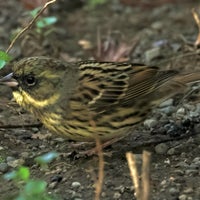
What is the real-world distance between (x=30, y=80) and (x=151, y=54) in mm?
2156

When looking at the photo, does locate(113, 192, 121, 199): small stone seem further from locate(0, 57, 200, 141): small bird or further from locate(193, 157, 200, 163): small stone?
locate(193, 157, 200, 163): small stone

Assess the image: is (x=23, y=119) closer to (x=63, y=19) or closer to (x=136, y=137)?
(x=136, y=137)

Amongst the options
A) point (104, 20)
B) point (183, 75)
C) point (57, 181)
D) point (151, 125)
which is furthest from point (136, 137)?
point (104, 20)

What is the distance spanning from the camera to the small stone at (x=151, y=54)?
634cm

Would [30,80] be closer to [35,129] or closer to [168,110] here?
[35,129]

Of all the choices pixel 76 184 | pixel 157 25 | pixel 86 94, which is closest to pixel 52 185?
pixel 76 184

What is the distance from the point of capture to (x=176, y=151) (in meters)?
4.63

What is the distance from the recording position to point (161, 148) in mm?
4672

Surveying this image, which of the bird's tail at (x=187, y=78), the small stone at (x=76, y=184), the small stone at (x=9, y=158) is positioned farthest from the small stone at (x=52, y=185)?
the bird's tail at (x=187, y=78)

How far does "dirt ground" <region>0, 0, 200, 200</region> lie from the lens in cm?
424

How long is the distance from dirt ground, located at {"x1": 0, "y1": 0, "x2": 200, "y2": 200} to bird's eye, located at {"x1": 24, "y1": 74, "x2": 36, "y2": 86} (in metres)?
0.56

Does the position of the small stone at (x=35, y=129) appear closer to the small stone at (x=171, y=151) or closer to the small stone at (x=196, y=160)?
the small stone at (x=171, y=151)

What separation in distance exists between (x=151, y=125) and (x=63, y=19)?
2.81 meters

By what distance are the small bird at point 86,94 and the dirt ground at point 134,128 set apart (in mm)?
226
